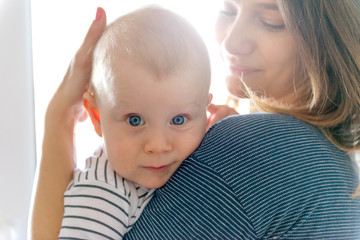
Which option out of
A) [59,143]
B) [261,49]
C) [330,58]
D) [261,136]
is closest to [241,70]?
[261,49]

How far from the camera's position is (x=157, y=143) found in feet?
2.76

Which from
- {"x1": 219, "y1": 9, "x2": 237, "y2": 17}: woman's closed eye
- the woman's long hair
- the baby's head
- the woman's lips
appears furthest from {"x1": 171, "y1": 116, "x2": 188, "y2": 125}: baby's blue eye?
{"x1": 219, "y1": 9, "x2": 237, "y2": 17}: woman's closed eye

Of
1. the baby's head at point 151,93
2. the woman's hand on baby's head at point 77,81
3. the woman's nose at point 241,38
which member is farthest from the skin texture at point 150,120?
the woman's nose at point 241,38

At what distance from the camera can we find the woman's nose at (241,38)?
1.11 metres

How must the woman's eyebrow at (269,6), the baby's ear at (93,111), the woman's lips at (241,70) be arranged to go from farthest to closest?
the woman's lips at (241,70) → the woman's eyebrow at (269,6) → the baby's ear at (93,111)

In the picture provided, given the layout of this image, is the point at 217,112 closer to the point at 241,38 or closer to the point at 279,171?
the point at 241,38

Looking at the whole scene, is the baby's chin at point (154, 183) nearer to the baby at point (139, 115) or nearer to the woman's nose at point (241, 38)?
the baby at point (139, 115)

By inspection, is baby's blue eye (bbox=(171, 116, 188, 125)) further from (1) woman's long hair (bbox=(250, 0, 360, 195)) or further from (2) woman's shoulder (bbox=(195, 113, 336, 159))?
(1) woman's long hair (bbox=(250, 0, 360, 195))

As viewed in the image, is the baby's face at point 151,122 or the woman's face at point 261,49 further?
the woman's face at point 261,49

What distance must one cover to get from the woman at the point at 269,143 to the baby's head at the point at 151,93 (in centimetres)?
5

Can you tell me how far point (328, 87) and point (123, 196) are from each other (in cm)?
54

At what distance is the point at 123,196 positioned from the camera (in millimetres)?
867

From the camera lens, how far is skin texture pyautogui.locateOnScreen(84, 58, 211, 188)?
822mm

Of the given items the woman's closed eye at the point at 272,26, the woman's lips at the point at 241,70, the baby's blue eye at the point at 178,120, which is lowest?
the baby's blue eye at the point at 178,120
